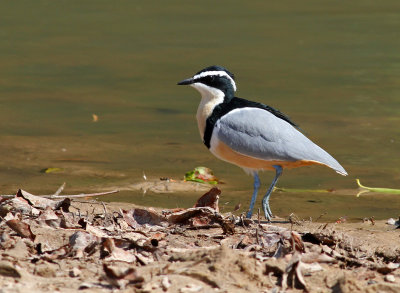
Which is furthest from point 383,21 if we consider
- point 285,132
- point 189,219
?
point 189,219

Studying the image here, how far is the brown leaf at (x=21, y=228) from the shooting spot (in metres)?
5.29

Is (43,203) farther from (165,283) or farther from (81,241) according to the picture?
(165,283)

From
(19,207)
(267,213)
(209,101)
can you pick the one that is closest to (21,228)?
(19,207)

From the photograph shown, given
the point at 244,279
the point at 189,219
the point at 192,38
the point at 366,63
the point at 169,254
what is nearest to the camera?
the point at 244,279

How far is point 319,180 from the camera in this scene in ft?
28.2

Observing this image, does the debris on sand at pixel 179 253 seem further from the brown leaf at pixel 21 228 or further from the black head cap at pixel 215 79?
the black head cap at pixel 215 79

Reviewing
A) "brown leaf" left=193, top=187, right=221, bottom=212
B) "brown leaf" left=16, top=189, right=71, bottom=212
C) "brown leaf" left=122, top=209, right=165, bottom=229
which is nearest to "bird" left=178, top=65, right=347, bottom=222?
"brown leaf" left=193, top=187, right=221, bottom=212

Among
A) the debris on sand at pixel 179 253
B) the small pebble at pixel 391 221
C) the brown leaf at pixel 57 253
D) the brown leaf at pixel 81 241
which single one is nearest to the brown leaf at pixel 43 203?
the debris on sand at pixel 179 253

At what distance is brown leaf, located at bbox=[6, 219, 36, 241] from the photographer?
5.29 metres

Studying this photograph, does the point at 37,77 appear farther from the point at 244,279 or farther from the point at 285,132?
the point at 244,279

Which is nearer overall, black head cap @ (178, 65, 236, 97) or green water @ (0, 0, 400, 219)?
black head cap @ (178, 65, 236, 97)

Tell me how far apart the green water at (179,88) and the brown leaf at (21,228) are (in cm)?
239

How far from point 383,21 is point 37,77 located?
27.2ft

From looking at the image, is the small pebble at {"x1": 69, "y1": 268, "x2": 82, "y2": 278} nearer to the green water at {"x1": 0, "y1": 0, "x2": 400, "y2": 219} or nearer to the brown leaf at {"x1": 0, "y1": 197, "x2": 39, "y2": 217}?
the brown leaf at {"x1": 0, "y1": 197, "x2": 39, "y2": 217}
